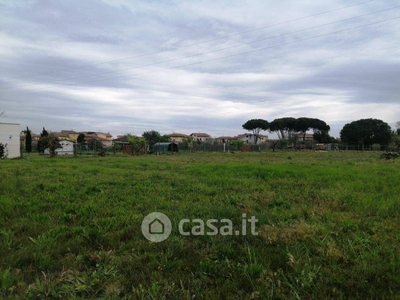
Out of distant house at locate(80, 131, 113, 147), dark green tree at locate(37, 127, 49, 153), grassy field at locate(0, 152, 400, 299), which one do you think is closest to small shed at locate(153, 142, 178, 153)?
distant house at locate(80, 131, 113, 147)

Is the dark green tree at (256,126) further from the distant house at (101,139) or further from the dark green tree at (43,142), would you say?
the dark green tree at (43,142)

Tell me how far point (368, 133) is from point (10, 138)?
196 ft

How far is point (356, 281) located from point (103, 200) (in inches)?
159

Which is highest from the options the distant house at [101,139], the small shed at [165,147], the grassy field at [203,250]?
the distant house at [101,139]

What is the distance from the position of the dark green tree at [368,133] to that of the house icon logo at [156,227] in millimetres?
60749

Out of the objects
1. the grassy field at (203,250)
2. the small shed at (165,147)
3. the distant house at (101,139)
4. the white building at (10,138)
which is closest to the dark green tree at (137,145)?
the small shed at (165,147)

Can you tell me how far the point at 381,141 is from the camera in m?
55.0

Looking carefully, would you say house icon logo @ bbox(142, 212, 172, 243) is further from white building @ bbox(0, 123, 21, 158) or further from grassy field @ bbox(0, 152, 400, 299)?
white building @ bbox(0, 123, 21, 158)

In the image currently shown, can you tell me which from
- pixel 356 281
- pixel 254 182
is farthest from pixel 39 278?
pixel 254 182

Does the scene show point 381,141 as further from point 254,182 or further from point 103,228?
point 103,228

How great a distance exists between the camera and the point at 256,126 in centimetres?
7144

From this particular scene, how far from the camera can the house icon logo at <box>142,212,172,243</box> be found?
3096mm

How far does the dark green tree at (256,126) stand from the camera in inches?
2758

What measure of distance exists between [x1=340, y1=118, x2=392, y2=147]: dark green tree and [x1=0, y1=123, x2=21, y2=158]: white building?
57165 mm
